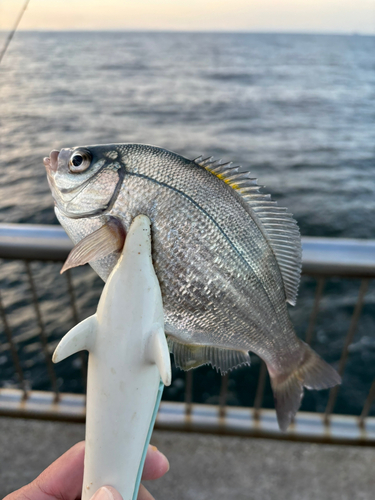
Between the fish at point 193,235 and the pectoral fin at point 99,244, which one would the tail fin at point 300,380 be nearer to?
the fish at point 193,235

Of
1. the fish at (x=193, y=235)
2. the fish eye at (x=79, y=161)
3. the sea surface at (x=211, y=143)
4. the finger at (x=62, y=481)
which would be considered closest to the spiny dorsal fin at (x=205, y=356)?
the fish at (x=193, y=235)

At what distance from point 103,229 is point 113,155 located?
0.12 metres

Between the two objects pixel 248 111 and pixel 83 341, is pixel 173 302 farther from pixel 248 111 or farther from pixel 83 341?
pixel 248 111

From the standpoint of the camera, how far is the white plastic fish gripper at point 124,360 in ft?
1.60

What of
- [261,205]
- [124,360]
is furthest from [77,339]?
[261,205]

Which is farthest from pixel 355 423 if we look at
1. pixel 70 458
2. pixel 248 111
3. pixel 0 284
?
pixel 248 111

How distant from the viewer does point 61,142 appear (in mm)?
11703

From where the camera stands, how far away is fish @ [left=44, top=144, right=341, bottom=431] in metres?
0.50

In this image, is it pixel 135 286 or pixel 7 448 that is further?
pixel 7 448

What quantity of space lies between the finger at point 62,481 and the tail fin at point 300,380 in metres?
0.46

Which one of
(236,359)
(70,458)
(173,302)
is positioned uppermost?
(173,302)

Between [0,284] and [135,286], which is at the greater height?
[135,286]

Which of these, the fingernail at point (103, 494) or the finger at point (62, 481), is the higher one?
the fingernail at point (103, 494)

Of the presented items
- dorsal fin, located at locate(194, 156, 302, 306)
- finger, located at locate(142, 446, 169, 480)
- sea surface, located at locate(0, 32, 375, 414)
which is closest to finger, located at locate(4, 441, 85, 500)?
finger, located at locate(142, 446, 169, 480)
